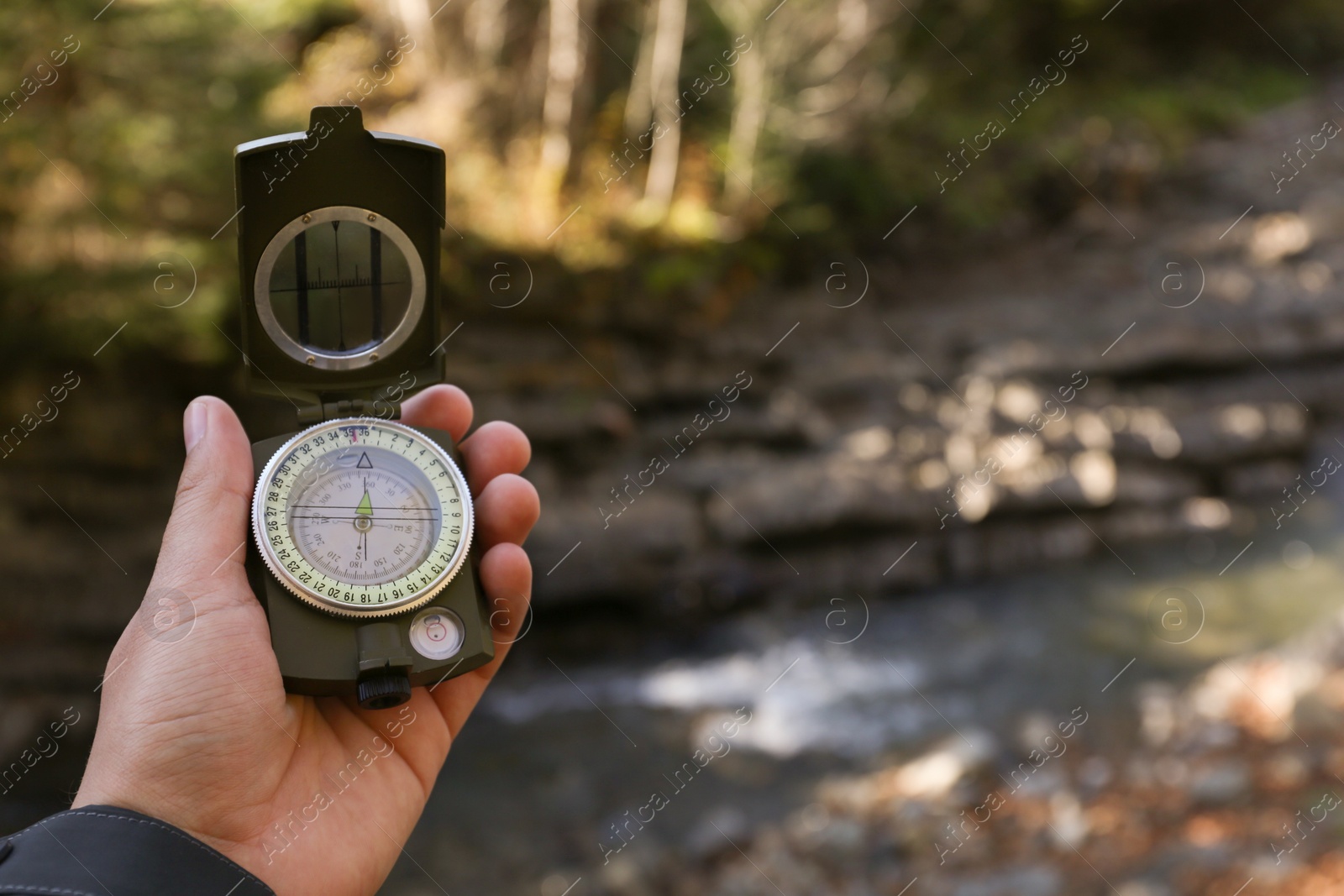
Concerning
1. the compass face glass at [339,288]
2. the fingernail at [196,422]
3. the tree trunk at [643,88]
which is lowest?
the tree trunk at [643,88]

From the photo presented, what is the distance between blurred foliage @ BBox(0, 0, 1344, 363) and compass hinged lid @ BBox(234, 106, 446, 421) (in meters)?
3.21

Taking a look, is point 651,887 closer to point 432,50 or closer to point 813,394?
point 813,394

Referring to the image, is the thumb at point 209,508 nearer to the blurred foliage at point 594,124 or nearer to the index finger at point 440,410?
the index finger at point 440,410

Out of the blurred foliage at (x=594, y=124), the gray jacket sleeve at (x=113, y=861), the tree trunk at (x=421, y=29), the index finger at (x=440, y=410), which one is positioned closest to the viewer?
the gray jacket sleeve at (x=113, y=861)

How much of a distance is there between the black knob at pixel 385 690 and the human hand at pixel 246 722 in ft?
0.60

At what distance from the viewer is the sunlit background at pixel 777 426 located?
4652 mm

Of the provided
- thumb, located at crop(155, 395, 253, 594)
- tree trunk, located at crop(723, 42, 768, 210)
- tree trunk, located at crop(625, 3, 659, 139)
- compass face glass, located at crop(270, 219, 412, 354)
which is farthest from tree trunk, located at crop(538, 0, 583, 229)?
thumb, located at crop(155, 395, 253, 594)

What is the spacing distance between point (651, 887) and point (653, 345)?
462 centimetres

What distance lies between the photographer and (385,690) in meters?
1.83

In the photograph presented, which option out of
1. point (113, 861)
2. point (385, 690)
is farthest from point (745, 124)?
point (113, 861)

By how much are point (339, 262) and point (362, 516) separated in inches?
21.8

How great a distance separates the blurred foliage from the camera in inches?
190

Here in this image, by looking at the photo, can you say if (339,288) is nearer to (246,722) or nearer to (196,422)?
(196,422)

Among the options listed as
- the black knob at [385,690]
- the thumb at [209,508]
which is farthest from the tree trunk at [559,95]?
the black knob at [385,690]
